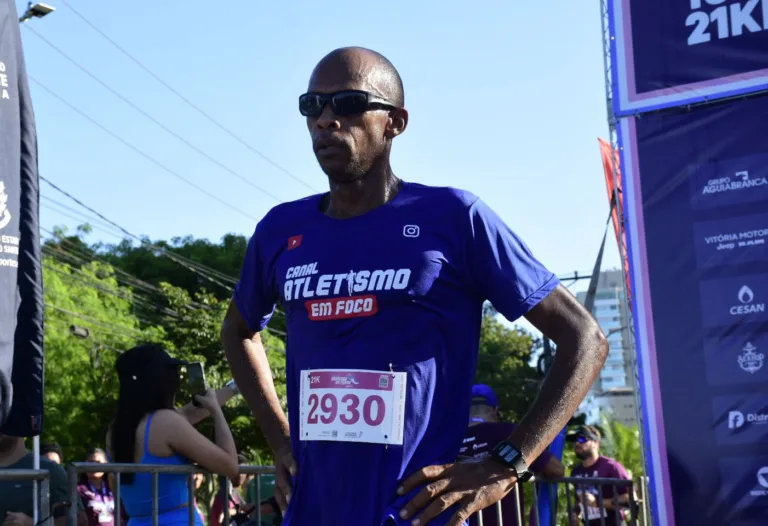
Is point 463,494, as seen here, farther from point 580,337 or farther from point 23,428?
point 23,428

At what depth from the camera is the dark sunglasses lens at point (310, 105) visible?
2.81 meters

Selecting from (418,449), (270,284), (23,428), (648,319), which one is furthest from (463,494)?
(648,319)

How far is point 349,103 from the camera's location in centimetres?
279

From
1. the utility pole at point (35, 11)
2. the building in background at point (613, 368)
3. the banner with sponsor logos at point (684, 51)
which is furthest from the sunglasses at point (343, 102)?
the building in background at point (613, 368)

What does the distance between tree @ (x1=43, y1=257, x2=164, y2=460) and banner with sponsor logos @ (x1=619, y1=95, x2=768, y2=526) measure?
28.8 m

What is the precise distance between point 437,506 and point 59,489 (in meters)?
2.86

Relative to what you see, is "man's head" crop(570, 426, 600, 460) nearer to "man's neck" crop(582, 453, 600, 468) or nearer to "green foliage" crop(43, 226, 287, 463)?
"man's neck" crop(582, 453, 600, 468)

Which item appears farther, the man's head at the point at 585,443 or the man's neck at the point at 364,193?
the man's head at the point at 585,443

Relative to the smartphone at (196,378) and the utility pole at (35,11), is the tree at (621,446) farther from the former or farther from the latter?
the smartphone at (196,378)

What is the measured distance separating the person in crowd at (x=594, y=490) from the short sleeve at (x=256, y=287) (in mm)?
4323

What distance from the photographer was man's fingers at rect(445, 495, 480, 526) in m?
2.48

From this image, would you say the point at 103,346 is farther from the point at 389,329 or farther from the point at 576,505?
the point at 389,329

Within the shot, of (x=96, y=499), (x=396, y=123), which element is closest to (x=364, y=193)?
(x=396, y=123)

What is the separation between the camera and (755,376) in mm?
5754
